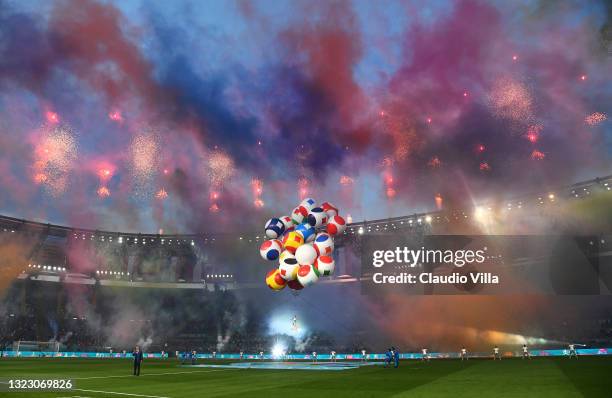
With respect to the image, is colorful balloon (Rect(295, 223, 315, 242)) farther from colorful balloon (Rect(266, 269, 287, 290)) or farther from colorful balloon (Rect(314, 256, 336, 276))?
colorful balloon (Rect(266, 269, 287, 290))

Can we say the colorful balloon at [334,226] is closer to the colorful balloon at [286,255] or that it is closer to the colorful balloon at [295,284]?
the colorful balloon at [286,255]

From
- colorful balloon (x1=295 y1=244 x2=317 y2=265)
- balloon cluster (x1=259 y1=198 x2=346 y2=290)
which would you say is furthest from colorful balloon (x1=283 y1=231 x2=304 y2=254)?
colorful balloon (x1=295 y1=244 x2=317 y2=265)

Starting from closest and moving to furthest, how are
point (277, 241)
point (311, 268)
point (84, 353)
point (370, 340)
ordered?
point (311, 268) < point (277, 241) < point (84, 353) < point (370, 340)

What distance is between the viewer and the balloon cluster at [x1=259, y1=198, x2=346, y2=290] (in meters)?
18.0

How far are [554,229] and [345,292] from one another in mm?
28194

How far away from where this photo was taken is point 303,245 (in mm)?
18297

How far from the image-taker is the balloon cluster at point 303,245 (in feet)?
59.0

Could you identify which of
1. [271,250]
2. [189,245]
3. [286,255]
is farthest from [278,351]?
[286,255]

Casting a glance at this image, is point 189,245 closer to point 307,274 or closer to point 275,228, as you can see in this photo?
point 275,228

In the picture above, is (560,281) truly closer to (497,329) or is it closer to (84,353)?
(497,329)

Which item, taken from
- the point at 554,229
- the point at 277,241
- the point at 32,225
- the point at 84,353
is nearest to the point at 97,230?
the point at 32,225

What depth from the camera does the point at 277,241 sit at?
19.5 meters

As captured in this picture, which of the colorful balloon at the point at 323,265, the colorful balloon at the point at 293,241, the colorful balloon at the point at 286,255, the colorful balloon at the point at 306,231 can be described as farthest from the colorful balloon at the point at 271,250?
the colorful balloon at the point at 323,265

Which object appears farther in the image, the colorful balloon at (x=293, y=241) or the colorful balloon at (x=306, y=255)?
the colorful balloon at (x=293, y=241)
